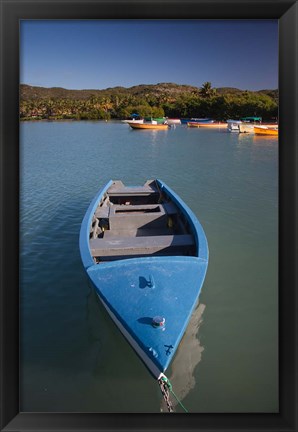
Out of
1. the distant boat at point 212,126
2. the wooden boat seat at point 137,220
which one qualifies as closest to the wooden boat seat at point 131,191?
the wooden boat seat at point 137,220

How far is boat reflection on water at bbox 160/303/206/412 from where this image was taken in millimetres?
3879

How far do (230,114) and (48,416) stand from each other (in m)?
49.9

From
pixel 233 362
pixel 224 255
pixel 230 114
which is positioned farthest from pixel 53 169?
pixel 230 114

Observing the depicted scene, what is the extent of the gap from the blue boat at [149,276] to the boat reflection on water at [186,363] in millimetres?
791

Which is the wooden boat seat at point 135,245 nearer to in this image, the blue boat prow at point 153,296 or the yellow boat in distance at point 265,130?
the blue boat prow at point 153,296

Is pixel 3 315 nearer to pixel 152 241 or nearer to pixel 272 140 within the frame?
pixel 152 241

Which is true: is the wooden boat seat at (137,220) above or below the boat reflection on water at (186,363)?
above

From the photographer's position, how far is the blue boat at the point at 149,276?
3343 millimetres

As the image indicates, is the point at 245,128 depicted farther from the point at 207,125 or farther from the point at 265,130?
the point at 207,125

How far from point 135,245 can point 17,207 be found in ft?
8.49

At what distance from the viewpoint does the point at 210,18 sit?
267 centimetres

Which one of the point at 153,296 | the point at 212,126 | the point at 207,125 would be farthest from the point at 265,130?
the point at 153,296

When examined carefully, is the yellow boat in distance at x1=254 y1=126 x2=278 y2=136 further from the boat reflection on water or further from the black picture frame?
the black picture frame

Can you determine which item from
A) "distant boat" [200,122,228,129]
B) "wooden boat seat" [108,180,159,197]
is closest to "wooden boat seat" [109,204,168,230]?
"wooden boat seat" [108,180,159,197]
